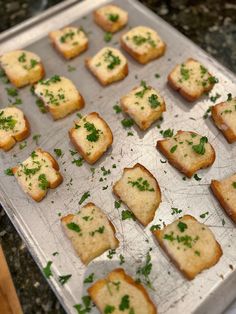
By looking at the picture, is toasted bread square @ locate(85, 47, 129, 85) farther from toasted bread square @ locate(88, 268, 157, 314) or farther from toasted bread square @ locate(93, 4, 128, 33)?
toasted bread square @ locate(88, 268, 157, 314)

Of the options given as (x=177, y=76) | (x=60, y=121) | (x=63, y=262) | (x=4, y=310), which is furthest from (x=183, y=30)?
(x=4, y=310)

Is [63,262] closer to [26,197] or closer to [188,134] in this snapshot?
[26,197]

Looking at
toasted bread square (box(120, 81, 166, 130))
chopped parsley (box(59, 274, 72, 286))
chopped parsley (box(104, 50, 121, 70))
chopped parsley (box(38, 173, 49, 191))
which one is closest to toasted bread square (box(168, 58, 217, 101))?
toasted bread square (box(120, 81, 166, 130))

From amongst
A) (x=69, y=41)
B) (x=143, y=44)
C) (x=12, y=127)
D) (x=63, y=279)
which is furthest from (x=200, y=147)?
(x=69, y=41)

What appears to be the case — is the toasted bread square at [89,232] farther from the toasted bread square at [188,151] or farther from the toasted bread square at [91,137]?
the toasted bread square at [188,151]

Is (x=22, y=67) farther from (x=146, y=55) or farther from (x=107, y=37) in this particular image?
(x=146, y=55)

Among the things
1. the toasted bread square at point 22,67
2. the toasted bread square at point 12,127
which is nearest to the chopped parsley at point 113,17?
the toasted bread square at point 22,67

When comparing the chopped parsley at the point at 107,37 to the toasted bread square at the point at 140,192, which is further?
the chopped parsley at the point at 107,37
